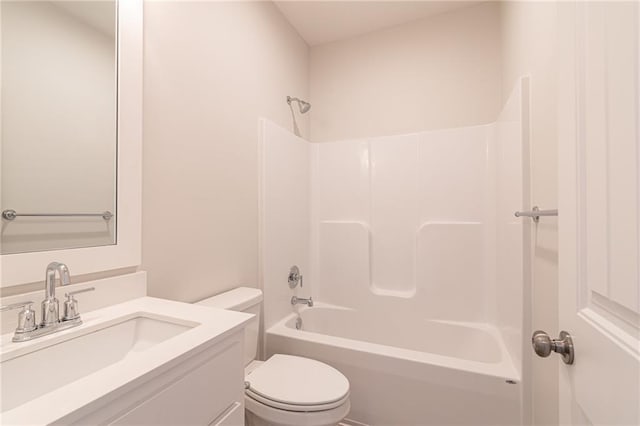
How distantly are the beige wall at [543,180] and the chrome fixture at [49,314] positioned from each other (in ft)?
5.19

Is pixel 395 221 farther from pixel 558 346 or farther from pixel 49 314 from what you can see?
pixel 49 314

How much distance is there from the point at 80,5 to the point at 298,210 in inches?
64.5

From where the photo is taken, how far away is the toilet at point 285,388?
1166 mm

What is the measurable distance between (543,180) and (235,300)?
148 centimetres

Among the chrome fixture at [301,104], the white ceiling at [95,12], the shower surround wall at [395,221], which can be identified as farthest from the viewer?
the chrome fixture at [301,104]

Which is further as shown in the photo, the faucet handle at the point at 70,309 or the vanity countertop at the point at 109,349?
the faucet handle at the point at 70,309

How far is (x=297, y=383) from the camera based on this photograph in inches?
51.3

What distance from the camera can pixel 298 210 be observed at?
232cm

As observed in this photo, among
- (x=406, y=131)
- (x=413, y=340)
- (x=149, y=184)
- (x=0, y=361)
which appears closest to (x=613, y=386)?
(x=0, y=361)

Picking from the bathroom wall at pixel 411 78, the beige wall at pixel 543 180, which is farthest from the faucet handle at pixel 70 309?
the bathroom wall at pixel 411 78

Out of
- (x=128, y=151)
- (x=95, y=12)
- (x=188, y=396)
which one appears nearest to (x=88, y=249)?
(x=128, y=151)

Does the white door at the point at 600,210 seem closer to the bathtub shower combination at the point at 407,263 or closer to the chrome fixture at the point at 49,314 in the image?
the bathtub shower combination at the point at 407,263

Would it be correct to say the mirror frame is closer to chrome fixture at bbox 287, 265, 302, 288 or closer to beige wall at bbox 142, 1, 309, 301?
beige wall at bbox 142, 1, 309, 301

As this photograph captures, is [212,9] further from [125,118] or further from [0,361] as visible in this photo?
[0,361]
